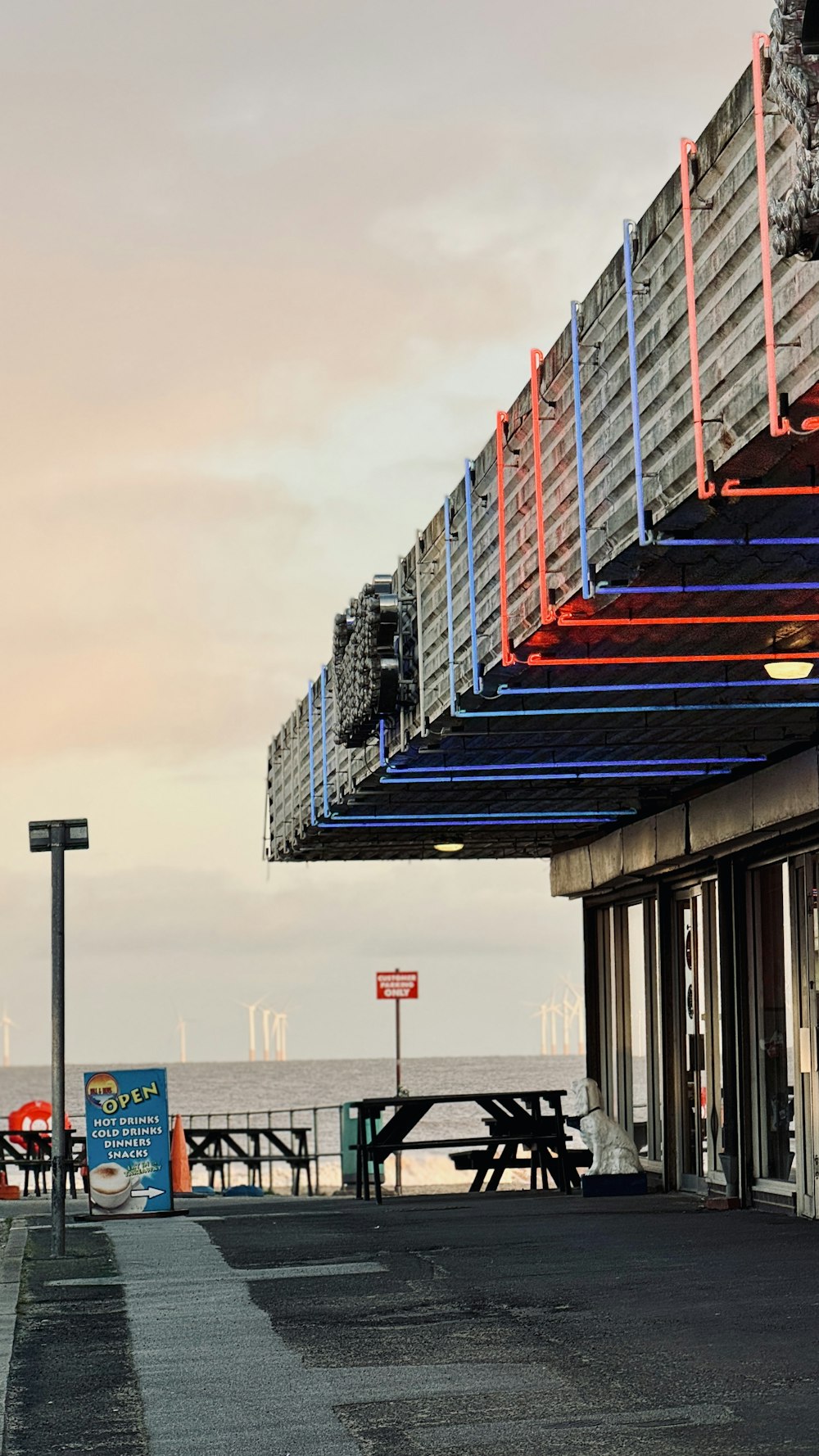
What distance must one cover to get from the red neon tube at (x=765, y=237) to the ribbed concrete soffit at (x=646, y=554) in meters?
0.01

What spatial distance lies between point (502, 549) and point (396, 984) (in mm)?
17294

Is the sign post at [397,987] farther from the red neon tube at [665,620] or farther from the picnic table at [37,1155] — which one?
the red neon tube at [665,620]

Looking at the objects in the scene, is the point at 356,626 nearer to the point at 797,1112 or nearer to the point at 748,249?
the point at 797,1112

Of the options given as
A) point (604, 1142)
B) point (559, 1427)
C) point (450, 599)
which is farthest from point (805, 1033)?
point (559, 1427)

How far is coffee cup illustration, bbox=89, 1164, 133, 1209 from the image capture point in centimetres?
1900

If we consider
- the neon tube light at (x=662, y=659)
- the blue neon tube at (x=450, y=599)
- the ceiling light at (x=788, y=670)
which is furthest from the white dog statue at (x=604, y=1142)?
the neon tube light at (x=662, y=659)

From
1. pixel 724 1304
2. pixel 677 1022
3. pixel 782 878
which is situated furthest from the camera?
pixel 677 1022

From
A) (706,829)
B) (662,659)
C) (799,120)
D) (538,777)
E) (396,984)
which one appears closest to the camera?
(799,120)

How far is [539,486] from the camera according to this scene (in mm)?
10430

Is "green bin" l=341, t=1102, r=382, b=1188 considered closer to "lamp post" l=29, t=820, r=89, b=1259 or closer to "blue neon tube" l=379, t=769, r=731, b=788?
"blue neon tube" l=379, t=769, r=731, b=788

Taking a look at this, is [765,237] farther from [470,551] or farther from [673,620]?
[470,551]

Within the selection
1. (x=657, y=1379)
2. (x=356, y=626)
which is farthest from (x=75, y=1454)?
(x=356, y=626)

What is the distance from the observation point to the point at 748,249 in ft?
25.4

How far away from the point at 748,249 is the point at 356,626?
327 inches
